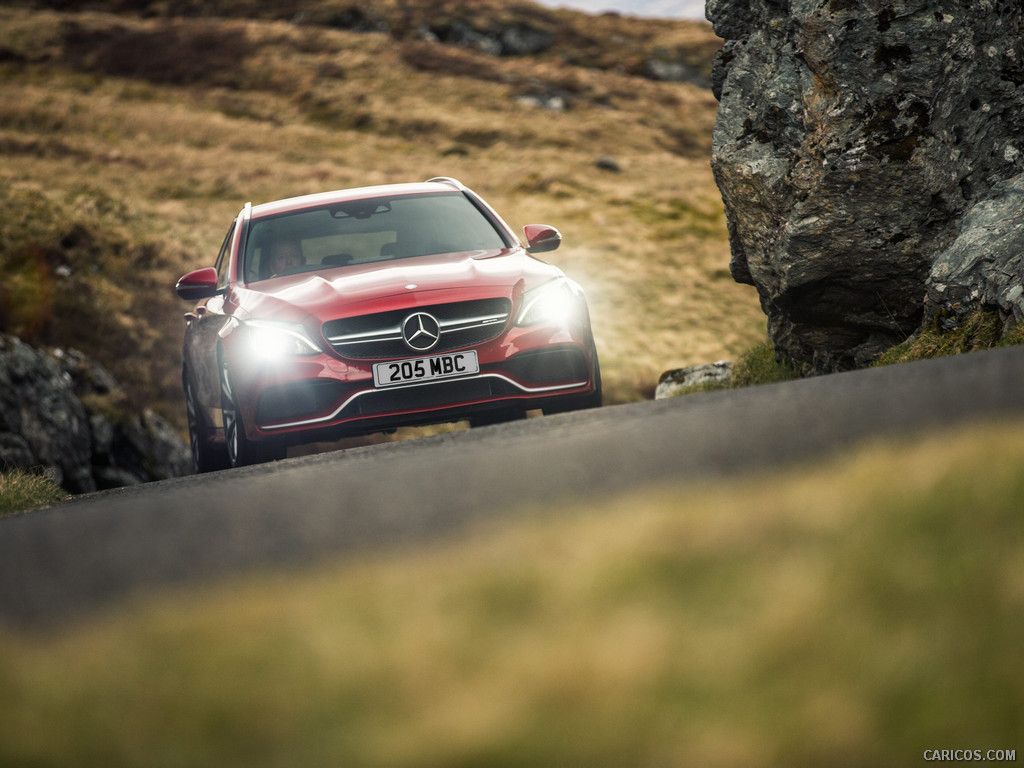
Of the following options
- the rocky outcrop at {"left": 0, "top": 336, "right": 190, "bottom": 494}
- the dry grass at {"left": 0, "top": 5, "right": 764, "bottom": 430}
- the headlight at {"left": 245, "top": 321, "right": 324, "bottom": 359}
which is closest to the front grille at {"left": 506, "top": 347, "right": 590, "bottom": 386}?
the headlight at {"left": 245, "top": 321, "right": 324, "bottom": 359}

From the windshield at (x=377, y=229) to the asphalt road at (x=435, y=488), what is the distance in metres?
3.46

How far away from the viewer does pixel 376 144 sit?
40.2 metres

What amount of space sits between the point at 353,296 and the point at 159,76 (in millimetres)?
43572

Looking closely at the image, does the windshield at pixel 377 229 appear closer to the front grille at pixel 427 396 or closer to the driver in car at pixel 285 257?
the driver in car at pixel 285 257

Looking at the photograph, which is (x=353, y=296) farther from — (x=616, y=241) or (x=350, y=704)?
(x=616, y=241)

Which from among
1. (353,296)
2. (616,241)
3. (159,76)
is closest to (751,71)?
(353,296)

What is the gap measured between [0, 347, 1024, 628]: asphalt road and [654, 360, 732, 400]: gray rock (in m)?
4.80

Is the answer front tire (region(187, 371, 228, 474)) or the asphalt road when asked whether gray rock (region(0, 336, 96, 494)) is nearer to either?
front tire (region(187, 371, 228, 474))

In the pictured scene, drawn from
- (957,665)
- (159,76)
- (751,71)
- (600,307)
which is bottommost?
(600,307)

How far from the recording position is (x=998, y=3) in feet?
20.0

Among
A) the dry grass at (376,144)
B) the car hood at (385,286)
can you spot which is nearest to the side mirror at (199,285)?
the car hood at (385,286)

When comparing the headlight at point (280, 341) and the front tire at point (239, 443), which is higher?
the headlight at point (280, 341)

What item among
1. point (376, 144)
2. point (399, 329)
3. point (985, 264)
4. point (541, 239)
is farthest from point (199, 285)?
point (376, 144)

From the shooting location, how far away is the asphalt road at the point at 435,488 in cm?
219
